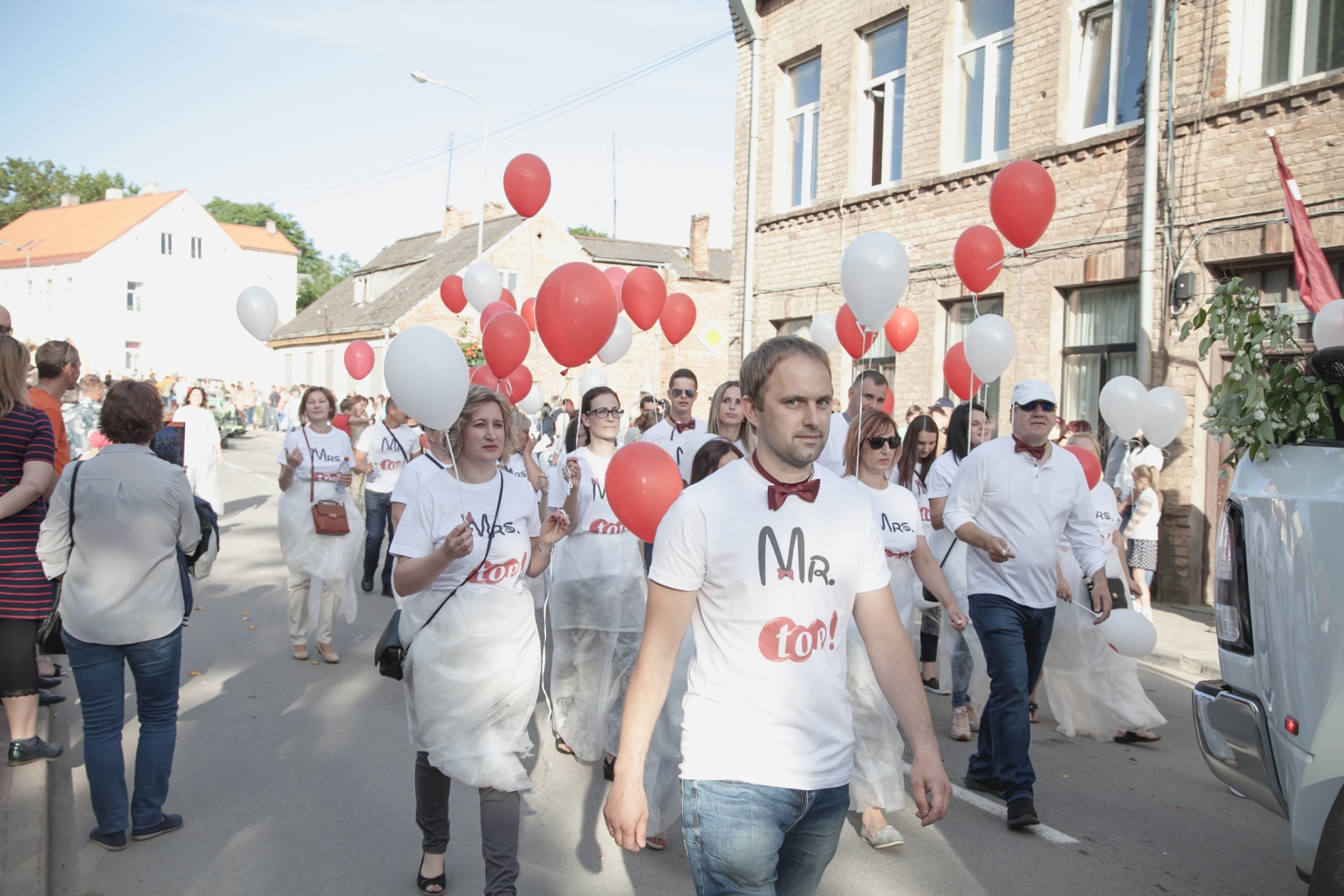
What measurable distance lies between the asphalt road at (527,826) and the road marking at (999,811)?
0.02 meters

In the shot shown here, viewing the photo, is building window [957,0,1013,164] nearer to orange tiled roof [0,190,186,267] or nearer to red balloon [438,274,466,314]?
red balloon [438,274,466,314]

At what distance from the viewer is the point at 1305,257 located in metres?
8.92

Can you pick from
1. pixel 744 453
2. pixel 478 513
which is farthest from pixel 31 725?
pixel 744 453

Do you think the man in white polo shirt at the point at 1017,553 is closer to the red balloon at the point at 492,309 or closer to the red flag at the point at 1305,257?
the red balloon at the point at 492,309

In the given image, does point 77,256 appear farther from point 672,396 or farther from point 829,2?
point 672,396

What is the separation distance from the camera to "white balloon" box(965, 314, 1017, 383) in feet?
23.8

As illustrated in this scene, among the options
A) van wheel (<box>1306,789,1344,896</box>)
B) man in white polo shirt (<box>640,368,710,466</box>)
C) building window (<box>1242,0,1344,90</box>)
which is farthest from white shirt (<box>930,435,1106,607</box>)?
building window (<box>1242,0,1344,90</box>)

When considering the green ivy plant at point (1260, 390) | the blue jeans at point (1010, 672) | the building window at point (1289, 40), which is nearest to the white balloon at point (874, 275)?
the blue jeans at point (1010, 672)

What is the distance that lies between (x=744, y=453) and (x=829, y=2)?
1236cm

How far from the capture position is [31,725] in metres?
4.95

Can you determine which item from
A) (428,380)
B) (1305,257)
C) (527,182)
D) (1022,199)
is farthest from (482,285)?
(1305,257)

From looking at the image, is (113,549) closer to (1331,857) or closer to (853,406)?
(1331,857)

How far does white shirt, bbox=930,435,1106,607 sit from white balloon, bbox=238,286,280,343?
654cm

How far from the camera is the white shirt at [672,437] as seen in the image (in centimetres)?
703
